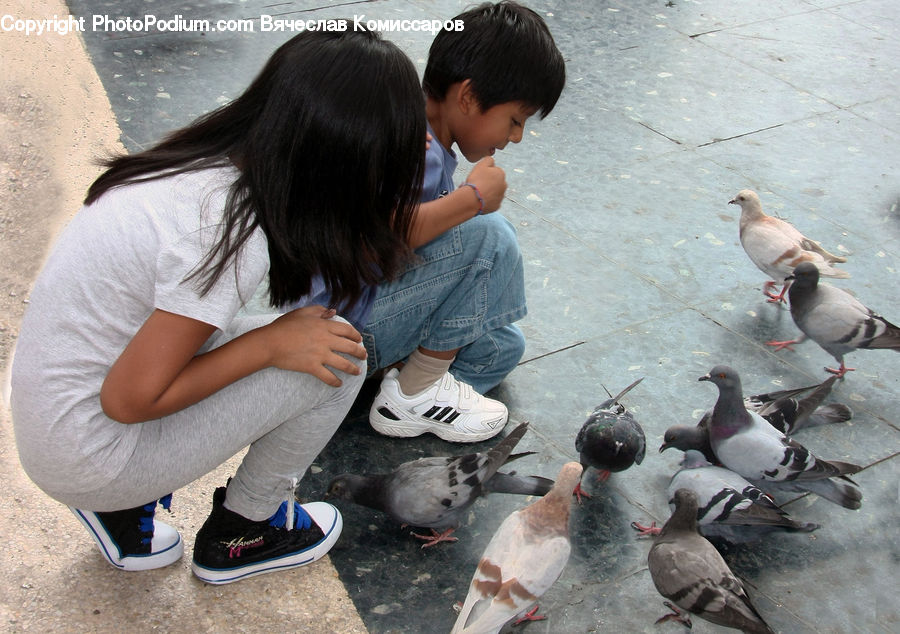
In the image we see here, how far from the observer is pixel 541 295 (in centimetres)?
366

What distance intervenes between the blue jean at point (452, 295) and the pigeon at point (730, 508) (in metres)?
0.75

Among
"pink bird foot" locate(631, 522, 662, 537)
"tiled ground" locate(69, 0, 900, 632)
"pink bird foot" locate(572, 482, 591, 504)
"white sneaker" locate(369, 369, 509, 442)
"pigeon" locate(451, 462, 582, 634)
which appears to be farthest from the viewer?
"white sneaker" locate(369, 369, 509, 442)

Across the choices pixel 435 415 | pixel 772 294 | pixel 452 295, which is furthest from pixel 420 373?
pixel 772 294

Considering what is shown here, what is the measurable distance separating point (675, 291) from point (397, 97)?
2.29 m

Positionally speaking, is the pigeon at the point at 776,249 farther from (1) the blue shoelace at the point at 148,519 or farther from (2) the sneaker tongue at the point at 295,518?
(1) the blue shoelace at the point at 148,519

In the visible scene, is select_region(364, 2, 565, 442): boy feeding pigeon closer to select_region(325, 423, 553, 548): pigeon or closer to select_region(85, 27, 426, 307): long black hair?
select_region(325, 423, 553, 548): pigeon

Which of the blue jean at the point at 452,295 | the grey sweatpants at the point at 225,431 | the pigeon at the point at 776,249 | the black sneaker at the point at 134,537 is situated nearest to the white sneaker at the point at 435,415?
the blue jean at the point at 452,295

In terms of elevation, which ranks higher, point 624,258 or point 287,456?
point 287,456

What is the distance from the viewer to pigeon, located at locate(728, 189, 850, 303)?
373 centimetres

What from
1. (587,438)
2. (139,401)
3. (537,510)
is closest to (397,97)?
(139,401)

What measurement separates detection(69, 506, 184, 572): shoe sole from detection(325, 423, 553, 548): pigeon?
0.47 m

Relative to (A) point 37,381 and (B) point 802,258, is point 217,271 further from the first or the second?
(B) point 802,258

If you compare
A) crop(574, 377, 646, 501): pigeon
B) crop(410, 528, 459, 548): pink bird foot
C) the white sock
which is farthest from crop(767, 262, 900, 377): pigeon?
crop(410, 528, 459, 548): pink bird foot

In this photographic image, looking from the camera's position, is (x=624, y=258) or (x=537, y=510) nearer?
(x=537, y=510)
